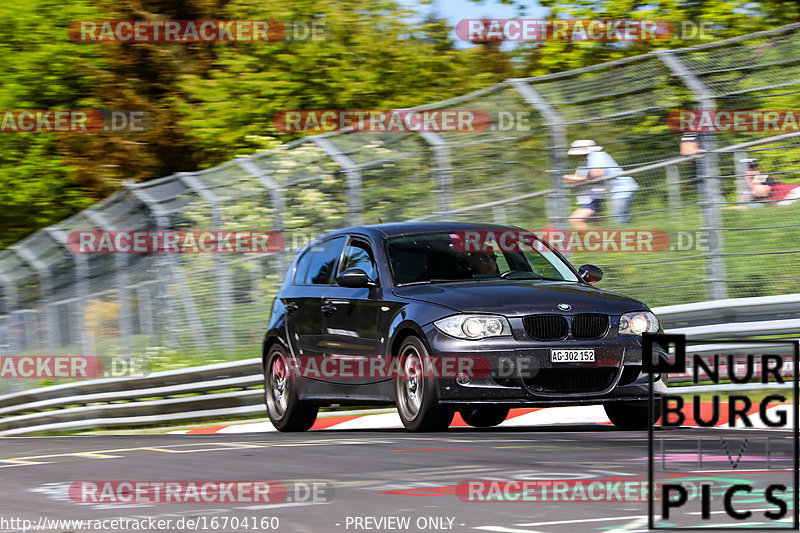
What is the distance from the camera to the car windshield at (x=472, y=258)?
12.1 metres

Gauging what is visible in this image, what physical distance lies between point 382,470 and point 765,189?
17.1 feet

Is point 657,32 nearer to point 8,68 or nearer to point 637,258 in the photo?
point 637,258

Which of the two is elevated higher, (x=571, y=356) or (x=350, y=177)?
(x=350, y=177)

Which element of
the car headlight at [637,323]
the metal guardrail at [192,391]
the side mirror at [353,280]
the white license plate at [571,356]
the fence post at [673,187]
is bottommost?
the metal guardrail at [192,391]

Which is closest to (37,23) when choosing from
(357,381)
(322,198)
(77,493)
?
(322,198)

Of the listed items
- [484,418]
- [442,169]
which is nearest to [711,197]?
[484,418]

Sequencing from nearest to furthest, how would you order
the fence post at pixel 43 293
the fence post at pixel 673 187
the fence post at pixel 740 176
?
the fence post at pixel 740 176
the fence post at pixel 673 187
the fence post at pixel 43 293

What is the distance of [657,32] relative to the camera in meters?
25.5

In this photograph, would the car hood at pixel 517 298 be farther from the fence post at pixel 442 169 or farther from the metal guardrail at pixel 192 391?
the fence post at pixel 442 169

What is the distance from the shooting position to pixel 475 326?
11.0 meters

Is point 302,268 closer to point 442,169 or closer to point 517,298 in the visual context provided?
point 442,169

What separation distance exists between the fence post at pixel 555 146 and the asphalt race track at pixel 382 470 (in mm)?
2892

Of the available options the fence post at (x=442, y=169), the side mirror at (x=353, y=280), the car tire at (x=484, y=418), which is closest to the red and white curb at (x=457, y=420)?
the car tire at (x=484, y=418)

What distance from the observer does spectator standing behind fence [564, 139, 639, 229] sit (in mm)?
14203
